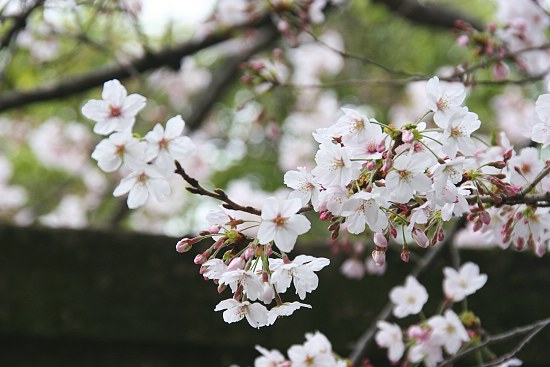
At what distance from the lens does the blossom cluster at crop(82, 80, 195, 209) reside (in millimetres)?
931

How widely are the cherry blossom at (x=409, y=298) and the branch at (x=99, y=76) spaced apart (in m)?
1.31

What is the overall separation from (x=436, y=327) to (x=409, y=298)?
5.7 inches

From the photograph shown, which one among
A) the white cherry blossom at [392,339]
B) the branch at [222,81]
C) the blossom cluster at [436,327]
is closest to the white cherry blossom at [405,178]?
the blossom cluster at [436,327]

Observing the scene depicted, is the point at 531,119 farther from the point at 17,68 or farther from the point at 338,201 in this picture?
the point at 17,68

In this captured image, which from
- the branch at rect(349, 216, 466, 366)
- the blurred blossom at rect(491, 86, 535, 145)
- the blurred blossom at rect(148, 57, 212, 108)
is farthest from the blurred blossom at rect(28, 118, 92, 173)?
the branch at rect(349, 216, 466, 366)

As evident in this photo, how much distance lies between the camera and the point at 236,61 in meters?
3.52

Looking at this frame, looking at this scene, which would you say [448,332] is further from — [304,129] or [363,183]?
[304,129]

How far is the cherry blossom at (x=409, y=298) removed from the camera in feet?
5.03

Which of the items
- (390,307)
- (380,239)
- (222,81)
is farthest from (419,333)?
(222,81)

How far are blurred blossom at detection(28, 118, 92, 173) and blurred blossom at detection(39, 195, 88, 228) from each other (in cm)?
21

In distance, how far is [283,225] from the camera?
0.92 m

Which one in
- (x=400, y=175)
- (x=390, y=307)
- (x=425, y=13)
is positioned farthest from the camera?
(x=425, y=13)

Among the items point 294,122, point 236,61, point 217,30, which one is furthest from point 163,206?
point 217,30

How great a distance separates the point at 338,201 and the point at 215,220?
180mm
